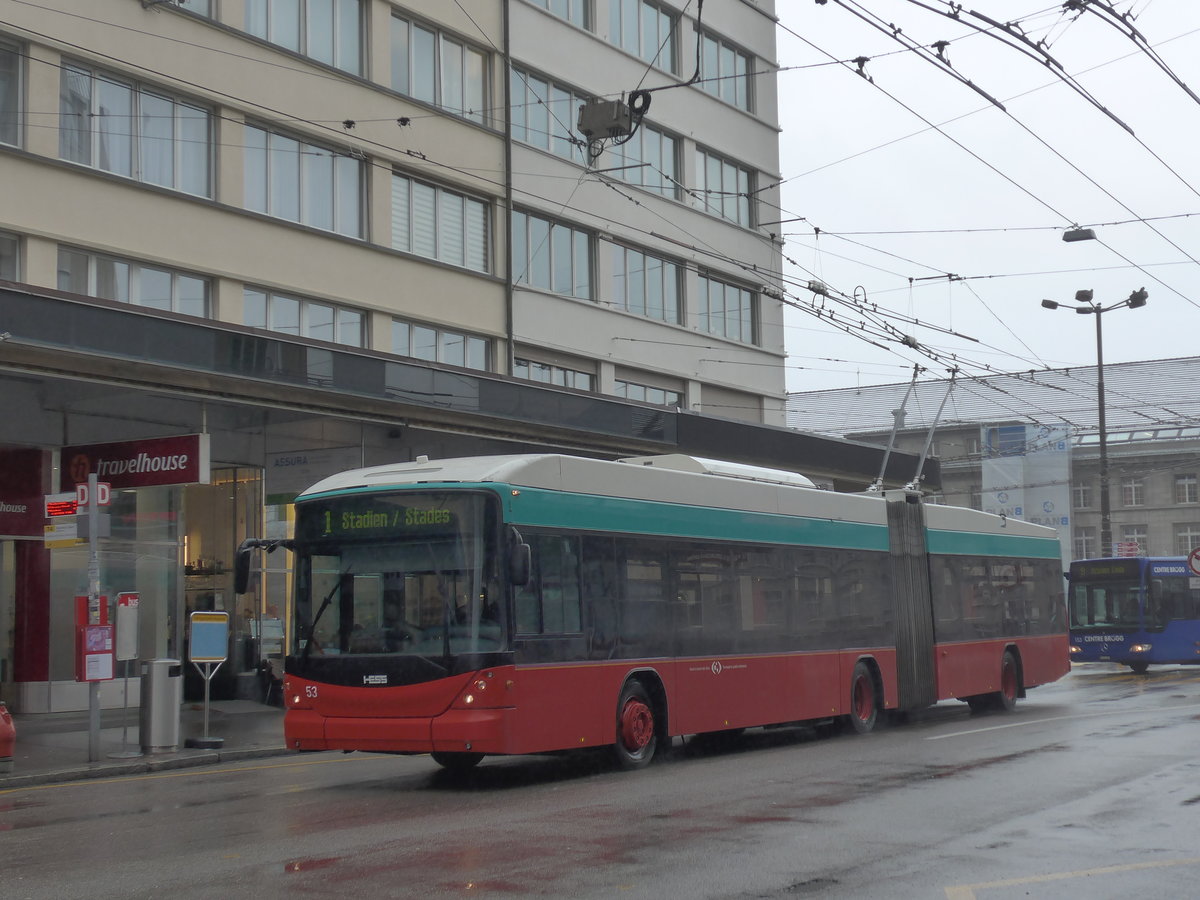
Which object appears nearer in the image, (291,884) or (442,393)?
(291,884)

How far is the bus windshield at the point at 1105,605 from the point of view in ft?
116

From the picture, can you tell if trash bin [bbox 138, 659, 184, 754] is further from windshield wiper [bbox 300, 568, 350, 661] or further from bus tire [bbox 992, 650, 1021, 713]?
bus tire [bbox 992, 650, 1021, 713]

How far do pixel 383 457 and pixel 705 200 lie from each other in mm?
14315

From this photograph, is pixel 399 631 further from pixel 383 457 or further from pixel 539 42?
pixel 539 42

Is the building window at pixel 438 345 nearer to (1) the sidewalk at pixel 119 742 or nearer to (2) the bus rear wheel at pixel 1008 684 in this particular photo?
(1) the sidewalk at pixel 119 742

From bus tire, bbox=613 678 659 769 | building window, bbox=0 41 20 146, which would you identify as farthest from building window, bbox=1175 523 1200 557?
bus tire, bbox=613 678 659 769

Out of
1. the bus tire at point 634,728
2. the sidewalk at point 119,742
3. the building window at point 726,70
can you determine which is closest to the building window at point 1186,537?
the building window at point 726,70

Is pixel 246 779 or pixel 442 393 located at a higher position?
pixel 442 393

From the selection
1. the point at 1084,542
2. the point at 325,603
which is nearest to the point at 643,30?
the point at 325,603

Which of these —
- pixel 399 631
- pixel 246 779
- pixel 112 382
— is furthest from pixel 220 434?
pixel 399 631

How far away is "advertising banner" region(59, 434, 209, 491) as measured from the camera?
759 inches

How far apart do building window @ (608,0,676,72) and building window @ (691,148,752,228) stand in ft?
8.39

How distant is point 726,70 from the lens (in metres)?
38.1

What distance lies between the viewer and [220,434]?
77.7ft
